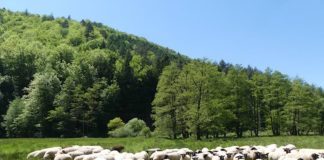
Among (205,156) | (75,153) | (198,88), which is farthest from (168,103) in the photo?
(205,156)

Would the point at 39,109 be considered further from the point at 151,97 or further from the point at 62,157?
the point at 62,157

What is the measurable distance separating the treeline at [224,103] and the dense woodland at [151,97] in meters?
0.19

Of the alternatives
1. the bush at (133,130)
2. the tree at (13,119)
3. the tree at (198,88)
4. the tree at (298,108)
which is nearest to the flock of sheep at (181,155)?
the tree at (198,88)

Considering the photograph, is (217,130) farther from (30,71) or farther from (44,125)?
(30,71)

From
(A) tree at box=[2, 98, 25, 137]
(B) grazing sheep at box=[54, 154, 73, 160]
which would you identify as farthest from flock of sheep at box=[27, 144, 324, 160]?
(A) tree at box=[2, 98, 25, 137]

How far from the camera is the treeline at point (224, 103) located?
85375 millimetres

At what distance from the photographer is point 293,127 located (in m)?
105

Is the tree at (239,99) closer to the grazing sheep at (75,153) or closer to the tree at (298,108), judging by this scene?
the tree at (298,108)

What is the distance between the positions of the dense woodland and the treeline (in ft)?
0.62

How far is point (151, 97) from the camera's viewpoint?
157m

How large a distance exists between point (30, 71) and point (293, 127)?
96749 mm

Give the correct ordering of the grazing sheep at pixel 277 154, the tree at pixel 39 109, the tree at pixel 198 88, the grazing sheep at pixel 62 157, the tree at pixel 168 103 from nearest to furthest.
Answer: the grazing sheep at pixel 62 157, the grazing sheep at pixel 277 154, the tree at pixel 198 88, the tree at pixel 168 103, the tree at pixel 39 109

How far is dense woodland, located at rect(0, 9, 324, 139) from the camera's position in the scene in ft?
287

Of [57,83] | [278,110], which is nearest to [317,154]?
[278,110]
